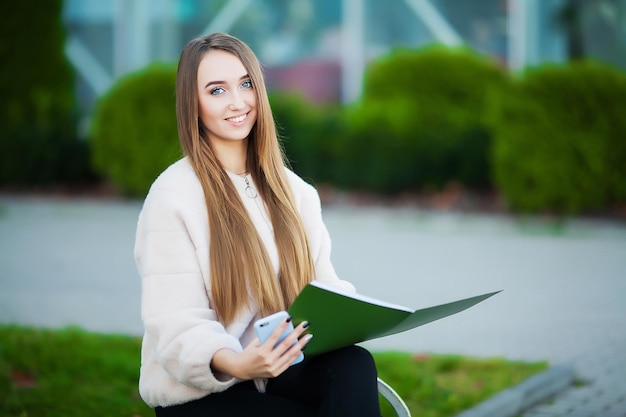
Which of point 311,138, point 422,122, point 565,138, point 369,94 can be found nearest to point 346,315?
point 565,138

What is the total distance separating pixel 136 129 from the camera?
1473 centimetres

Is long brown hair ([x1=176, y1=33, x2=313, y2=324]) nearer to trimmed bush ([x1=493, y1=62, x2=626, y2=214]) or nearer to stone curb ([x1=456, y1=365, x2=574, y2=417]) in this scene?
stone curb ([x1=456, y1=365, x2=574, y2=417])

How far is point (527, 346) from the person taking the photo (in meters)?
6.30

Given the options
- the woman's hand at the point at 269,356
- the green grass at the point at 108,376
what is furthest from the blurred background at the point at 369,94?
the woman's hand at the point at 269,356

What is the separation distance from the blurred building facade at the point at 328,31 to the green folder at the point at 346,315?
13.1 metres

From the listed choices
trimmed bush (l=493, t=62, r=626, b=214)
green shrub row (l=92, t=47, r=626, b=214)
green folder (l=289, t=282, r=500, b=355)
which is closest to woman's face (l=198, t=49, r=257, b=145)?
green folder (l=289, t=282, r=500, b=355)

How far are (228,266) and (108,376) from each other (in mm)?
2597

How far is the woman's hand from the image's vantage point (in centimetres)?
245

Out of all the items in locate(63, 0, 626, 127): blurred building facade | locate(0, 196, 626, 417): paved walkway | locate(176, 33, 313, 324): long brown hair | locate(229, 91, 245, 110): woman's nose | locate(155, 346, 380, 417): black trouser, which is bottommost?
Result: locate(0, 196, 626, 417): paved walkway

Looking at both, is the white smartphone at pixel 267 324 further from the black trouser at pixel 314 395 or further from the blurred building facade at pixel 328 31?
the blurred building facade at pixel 328 31

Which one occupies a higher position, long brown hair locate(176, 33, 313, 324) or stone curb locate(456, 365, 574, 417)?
long brown hair locate(176, 33, 313, 324)

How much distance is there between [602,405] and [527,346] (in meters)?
1.44

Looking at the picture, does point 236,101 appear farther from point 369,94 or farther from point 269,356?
point 369,94

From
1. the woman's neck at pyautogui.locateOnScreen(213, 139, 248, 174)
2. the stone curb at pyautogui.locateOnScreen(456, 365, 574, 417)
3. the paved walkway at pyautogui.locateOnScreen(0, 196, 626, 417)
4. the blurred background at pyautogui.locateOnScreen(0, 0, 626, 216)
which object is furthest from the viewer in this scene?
the blurred background at pyautogui.locateOnScreen(0, 0, 626, 216)
